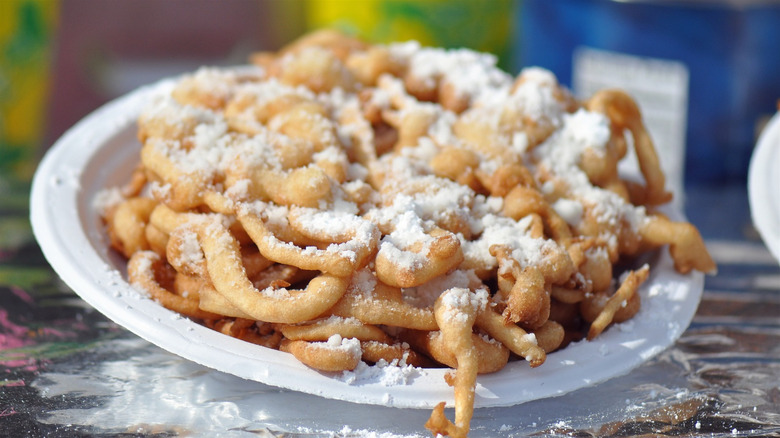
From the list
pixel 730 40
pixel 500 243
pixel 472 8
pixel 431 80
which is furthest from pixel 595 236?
pixel 472 8

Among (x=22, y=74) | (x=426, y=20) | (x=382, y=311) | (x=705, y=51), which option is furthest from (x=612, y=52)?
(x=22, y=74)

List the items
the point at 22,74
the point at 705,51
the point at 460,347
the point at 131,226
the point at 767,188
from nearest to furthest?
the point at 460,347, the point at 131,226, the point at 767,188, the point at 705,51, the point at 22,74

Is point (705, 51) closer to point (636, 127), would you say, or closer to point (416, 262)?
point (636, 127)

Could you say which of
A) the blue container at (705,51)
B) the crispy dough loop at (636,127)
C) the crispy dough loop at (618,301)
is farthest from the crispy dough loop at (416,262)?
the blue container at (705,51)

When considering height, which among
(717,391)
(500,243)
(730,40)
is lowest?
(717,391)

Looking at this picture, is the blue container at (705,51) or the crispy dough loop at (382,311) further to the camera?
the blue container at (705,51)

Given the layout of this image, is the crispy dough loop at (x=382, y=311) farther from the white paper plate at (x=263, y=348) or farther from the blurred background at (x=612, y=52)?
the blurred background at (x=612, y=52)

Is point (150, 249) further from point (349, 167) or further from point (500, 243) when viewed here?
point (500, 243)
